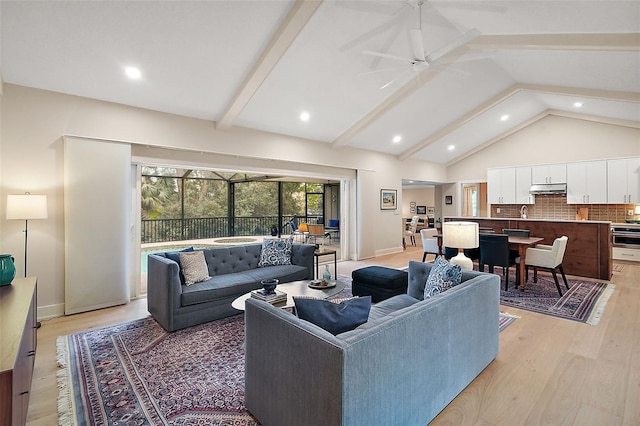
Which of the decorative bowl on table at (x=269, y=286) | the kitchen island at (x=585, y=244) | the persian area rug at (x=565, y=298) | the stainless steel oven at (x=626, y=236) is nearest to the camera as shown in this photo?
the decorative bowl on table at (x=269, y=286)

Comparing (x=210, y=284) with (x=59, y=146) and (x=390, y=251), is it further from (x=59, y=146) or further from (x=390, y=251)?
(x=390, y=251)

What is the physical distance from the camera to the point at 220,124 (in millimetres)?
5086

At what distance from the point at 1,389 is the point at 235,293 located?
2.47m

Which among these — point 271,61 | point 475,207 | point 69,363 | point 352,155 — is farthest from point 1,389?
point 475,207

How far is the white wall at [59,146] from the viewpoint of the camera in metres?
3.61

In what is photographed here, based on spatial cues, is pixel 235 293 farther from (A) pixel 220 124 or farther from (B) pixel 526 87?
(B) pixel 526 87

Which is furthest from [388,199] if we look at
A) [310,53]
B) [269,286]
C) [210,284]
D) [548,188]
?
[269,286]

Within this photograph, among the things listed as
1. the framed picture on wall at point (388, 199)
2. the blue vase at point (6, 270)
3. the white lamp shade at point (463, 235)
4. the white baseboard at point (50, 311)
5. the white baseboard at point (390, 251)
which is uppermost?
the framed picture on wall at point (388, 199)

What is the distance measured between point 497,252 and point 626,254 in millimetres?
4403

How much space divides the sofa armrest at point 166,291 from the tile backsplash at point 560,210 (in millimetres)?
9209

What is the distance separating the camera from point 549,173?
809 cm

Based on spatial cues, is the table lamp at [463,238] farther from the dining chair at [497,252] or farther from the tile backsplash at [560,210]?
the tile backsplash at [560,210]

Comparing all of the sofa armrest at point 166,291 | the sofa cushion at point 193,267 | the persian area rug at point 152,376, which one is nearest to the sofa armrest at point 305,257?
the sofa cushion at point 193,267

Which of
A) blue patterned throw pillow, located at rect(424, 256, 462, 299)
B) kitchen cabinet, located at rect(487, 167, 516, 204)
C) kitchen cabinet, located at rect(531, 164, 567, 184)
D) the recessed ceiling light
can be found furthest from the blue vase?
kitchen cabinet, located at rect(531, 164, 567, 184)
